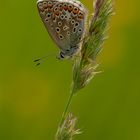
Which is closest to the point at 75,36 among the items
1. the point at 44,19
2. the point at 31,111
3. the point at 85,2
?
the point at 44,19

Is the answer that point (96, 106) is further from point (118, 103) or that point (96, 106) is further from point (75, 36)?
point (75, 36)

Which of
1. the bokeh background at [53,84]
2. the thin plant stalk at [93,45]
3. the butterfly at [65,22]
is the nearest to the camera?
the thin plant stalk at [93,45]

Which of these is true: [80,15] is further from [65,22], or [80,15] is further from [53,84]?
[53,84]

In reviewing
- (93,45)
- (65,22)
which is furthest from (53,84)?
(93,45)

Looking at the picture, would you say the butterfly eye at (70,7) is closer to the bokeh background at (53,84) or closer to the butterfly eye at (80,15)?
the butterfly eye at (80,15)

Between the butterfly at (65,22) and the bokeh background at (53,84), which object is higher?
the butterfly at (65,22)

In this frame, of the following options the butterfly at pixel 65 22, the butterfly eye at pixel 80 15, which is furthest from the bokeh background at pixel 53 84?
the butterfly eye at pixel 80 15

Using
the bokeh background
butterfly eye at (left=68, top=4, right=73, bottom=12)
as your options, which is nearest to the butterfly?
butterfly eye at (left=68, top=4, right=73, bottom=12)
